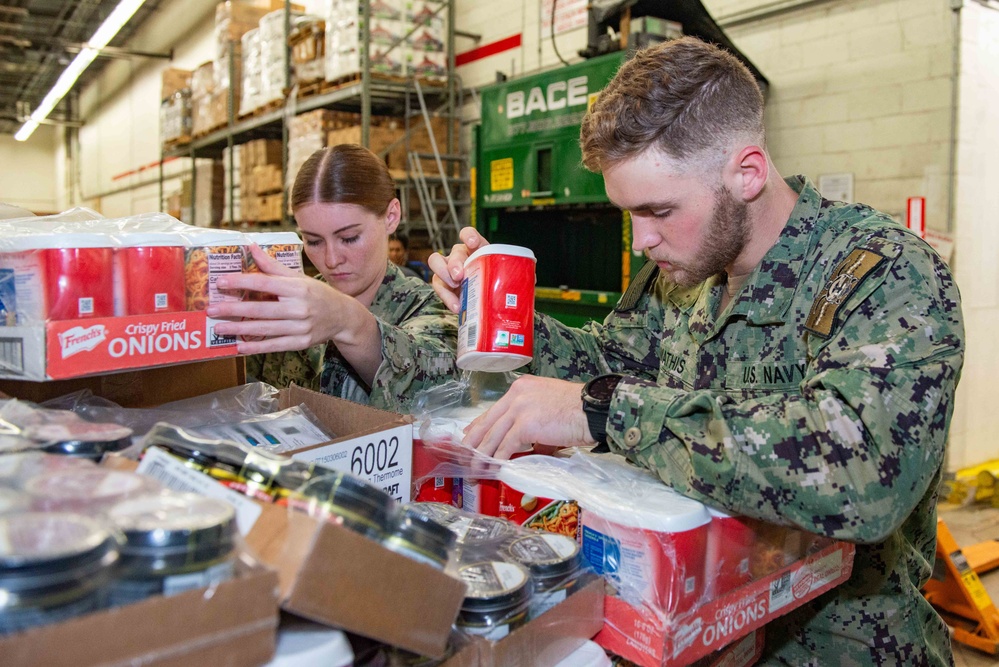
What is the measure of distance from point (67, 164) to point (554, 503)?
23.7 m

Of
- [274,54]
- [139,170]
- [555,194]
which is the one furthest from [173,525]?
[139,170]

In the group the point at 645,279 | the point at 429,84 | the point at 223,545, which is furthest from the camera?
the point at 429,84

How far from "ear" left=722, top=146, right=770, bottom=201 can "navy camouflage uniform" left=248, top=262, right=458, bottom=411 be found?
71 cm

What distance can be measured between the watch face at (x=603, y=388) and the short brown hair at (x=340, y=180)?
1.16 metres

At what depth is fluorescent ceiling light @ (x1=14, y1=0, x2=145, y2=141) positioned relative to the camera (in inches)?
362

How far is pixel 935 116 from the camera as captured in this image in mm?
3826

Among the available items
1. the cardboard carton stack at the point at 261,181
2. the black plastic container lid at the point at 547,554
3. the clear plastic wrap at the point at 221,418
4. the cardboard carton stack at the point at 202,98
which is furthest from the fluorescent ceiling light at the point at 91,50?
the black plastic container lid at the point at 547,554

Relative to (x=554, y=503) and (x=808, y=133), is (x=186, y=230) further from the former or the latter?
(x=808, y=133)

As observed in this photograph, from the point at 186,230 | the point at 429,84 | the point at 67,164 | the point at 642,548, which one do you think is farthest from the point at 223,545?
the point at 67,164

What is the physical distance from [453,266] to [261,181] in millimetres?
6208

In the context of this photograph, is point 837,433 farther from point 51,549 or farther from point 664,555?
point 51,549

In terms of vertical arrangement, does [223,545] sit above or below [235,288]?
below

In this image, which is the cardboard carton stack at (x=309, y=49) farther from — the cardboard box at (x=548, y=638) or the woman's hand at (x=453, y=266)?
the cardboard box at (x=548, y=638)

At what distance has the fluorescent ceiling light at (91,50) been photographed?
920 centimetres
